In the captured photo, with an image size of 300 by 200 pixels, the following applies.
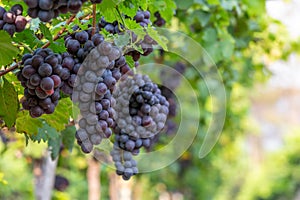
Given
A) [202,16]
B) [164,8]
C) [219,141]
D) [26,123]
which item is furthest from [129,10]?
[219,141]

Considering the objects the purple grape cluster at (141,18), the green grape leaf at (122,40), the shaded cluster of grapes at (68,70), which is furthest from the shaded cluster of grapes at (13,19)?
the purple grape cluster at (141,18)

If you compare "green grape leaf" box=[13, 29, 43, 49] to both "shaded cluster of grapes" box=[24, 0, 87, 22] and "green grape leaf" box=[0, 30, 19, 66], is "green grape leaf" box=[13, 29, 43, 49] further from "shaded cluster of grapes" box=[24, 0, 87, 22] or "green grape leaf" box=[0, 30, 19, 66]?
"shaded cluster of grapes" box=[24, 0, 87, 22]

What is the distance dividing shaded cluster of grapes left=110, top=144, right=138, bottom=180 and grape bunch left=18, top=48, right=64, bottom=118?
1.62 feet

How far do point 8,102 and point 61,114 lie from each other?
8.6 inches

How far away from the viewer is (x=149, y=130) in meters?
1.39

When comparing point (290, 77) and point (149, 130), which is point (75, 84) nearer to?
point (149, 130)

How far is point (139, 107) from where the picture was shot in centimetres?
137

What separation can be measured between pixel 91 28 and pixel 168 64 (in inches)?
74.8

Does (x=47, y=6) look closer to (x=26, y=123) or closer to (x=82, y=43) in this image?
(x=82, y=43)

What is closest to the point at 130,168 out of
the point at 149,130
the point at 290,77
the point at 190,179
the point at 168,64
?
the point at 149,130

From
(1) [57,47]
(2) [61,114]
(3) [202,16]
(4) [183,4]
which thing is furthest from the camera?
(3) [202,16]

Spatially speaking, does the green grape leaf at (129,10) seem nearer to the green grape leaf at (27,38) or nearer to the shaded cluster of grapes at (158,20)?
the green grape leaf at (27,38)

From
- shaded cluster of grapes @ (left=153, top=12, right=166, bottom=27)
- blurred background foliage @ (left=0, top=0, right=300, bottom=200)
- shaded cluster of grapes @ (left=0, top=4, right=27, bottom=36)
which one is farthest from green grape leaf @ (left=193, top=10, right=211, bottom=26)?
shaded cluster of grapes @ (left=0, top=4, right=27, bottom=36)

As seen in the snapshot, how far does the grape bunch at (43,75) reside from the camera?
973 mm
